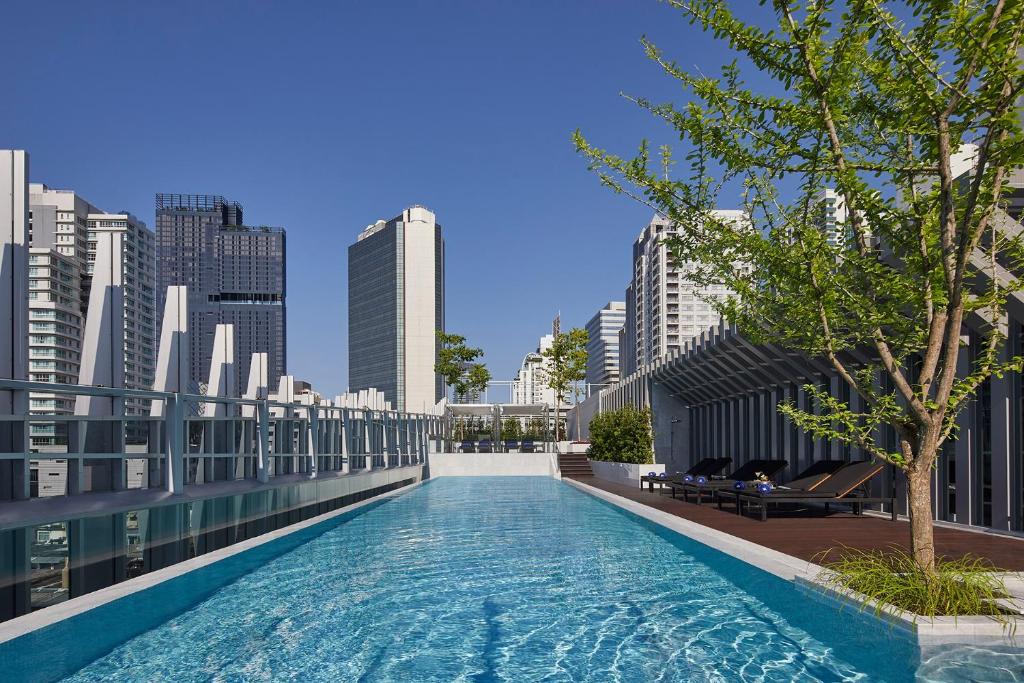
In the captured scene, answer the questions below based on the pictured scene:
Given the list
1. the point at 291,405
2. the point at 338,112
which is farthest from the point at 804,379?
the point at 338,112

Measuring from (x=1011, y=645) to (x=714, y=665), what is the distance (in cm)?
181

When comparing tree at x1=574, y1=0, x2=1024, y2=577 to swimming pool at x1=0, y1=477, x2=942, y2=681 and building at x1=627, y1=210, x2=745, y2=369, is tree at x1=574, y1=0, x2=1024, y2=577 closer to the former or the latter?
swimming pool at x1=0, y1=477, x2=942, y2=681

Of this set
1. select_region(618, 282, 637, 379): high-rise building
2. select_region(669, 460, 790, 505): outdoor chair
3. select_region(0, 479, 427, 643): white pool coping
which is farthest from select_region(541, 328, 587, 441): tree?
select_region(618, 282, 637, 379): high-rise building

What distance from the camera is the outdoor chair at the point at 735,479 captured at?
15204 millimetres

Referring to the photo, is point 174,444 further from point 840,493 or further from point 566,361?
point 566,361

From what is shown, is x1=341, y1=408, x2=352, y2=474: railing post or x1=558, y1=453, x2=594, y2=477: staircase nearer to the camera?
x1=341, y1=408, x2=352, y2=474: railing post

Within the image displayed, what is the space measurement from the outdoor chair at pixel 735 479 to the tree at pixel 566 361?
2898 cm

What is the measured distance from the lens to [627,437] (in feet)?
80.3

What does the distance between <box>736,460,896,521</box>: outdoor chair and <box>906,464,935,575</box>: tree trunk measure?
236 inches

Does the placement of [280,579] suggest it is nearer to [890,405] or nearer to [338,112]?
[890,405]

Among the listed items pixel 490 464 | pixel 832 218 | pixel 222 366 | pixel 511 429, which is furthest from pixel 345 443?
pixel 511 429

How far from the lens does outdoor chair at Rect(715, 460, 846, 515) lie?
13.0 metres

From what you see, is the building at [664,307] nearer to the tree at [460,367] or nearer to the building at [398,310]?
the building at [398,310]

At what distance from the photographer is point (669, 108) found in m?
6.81
